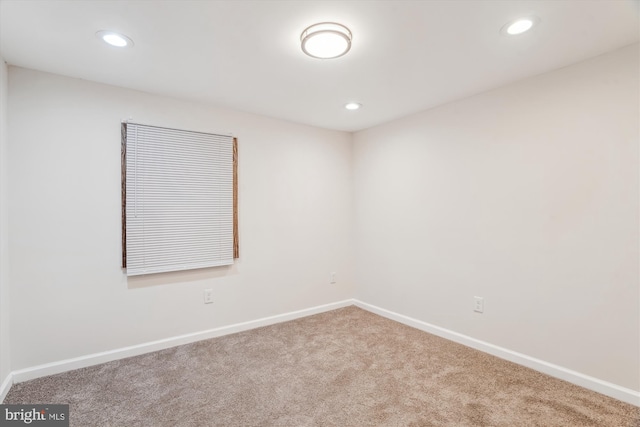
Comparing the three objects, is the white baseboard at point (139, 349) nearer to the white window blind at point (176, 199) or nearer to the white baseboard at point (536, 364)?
the white window blind at point (176, 199)

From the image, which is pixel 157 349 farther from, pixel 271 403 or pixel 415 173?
pixel 415 173

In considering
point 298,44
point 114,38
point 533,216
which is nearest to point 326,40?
point 298,44

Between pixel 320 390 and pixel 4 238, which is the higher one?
pixel 4 238

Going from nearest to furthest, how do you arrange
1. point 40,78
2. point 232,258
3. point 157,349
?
point 40,78 < point 157,349 < point 232,258

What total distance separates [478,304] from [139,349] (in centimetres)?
299

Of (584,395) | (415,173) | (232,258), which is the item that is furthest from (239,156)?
(584,395)

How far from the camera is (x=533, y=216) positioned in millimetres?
2422

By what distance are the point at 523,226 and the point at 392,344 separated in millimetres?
1511

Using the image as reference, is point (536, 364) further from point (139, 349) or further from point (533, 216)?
point (139, 349)

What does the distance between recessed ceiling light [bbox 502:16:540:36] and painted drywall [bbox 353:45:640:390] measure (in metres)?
0.75

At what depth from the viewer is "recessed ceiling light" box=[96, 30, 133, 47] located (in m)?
1.81

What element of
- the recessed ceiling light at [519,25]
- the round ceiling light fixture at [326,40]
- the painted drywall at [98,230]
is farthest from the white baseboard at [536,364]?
the round ceiling light fixture at [326,40]

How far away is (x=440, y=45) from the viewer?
1.97 m

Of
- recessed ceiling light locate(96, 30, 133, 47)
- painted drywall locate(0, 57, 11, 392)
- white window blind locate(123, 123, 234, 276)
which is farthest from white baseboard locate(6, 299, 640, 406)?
recessed ceiling light locate(96, 30, 133, 47)
